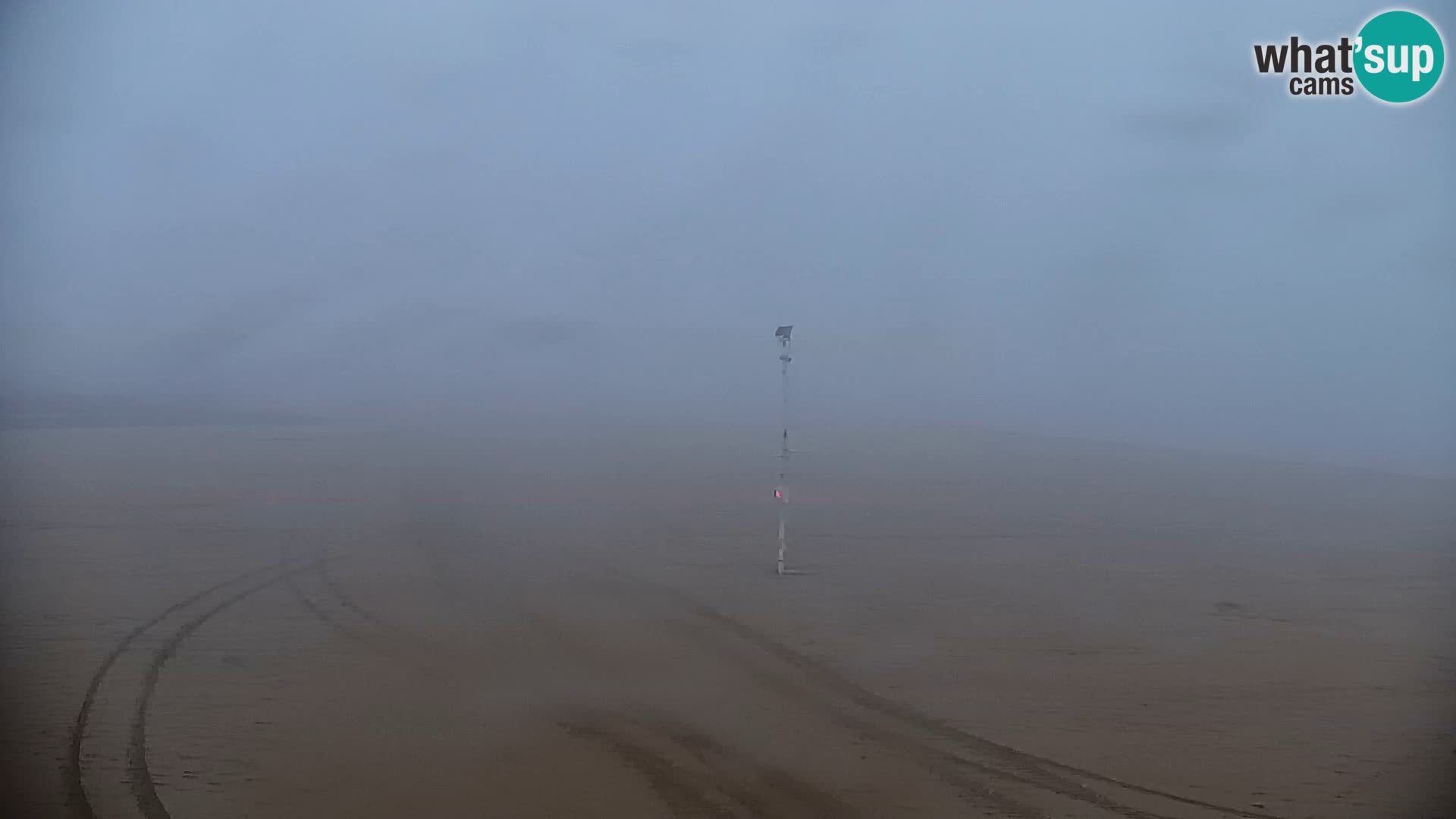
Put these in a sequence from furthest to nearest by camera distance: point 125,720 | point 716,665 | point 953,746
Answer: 1. point 716,665
2. point 125,720
3. point 953,746

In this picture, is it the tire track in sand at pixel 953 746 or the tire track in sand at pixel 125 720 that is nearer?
the tire track in sand at pixel 125 720

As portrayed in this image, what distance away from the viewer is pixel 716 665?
704 cm

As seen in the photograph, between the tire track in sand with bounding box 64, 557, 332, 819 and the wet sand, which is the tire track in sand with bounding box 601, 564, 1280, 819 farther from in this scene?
the tire track in sand with bounding box 64, 557, 332, 819

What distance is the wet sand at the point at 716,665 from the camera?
16.6ft

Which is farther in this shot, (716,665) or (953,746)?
(716,665)

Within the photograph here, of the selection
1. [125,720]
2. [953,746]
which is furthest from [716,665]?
[125,720]

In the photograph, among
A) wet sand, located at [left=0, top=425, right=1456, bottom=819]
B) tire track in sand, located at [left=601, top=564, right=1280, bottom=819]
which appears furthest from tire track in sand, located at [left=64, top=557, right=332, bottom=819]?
tire track in sand, located at [left=601, top=564, right=1280, bottom=819]

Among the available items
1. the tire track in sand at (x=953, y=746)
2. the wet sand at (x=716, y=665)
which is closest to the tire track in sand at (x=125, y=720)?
the wet sand at (x=716, y=665)

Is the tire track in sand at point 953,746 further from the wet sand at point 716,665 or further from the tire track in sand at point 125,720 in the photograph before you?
the tire track in sand at point 125,720

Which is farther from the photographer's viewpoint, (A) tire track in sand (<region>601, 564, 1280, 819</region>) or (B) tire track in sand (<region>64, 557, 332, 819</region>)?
(A) tire track in sand (<region>601, 564, 1280, 819</region>)

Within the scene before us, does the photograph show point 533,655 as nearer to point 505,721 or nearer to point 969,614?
point 505,721

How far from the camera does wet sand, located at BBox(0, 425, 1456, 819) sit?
5.07 m

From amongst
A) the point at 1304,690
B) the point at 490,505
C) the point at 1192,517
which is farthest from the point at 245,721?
the point at 1192,517

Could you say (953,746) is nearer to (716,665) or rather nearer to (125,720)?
(716,665)
